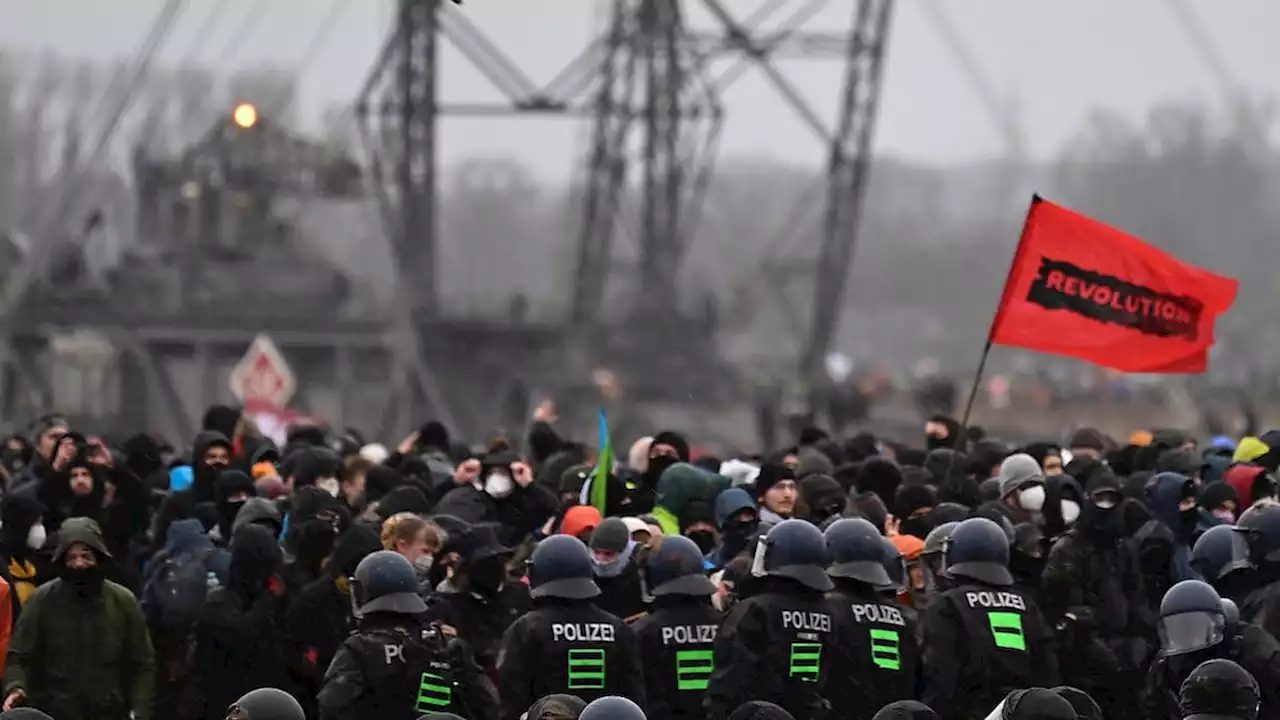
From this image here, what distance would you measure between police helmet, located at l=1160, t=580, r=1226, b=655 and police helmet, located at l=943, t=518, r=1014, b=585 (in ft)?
2.15

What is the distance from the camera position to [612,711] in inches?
299

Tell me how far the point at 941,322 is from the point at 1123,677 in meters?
127

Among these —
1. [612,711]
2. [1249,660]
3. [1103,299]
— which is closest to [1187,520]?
[1103,299]

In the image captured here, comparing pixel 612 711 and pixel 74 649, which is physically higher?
pixel 612 711

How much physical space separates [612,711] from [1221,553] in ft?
14.6

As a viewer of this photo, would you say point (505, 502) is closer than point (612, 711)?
No

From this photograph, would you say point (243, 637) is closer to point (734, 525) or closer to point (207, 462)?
point (734, 525)

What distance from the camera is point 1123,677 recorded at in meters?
11.8

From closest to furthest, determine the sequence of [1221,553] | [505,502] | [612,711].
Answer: [612,711] → [1221,553] → [505,502]

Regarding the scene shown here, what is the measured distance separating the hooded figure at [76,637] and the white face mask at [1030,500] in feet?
14.5

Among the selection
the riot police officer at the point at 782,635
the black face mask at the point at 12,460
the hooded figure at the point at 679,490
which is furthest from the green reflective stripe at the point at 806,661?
the black face mask at the point at 12,460

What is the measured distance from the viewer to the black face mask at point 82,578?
10742mm

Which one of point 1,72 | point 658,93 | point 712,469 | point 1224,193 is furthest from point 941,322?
point 712,469

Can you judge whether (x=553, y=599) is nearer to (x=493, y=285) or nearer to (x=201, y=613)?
(x=201, y=613)
